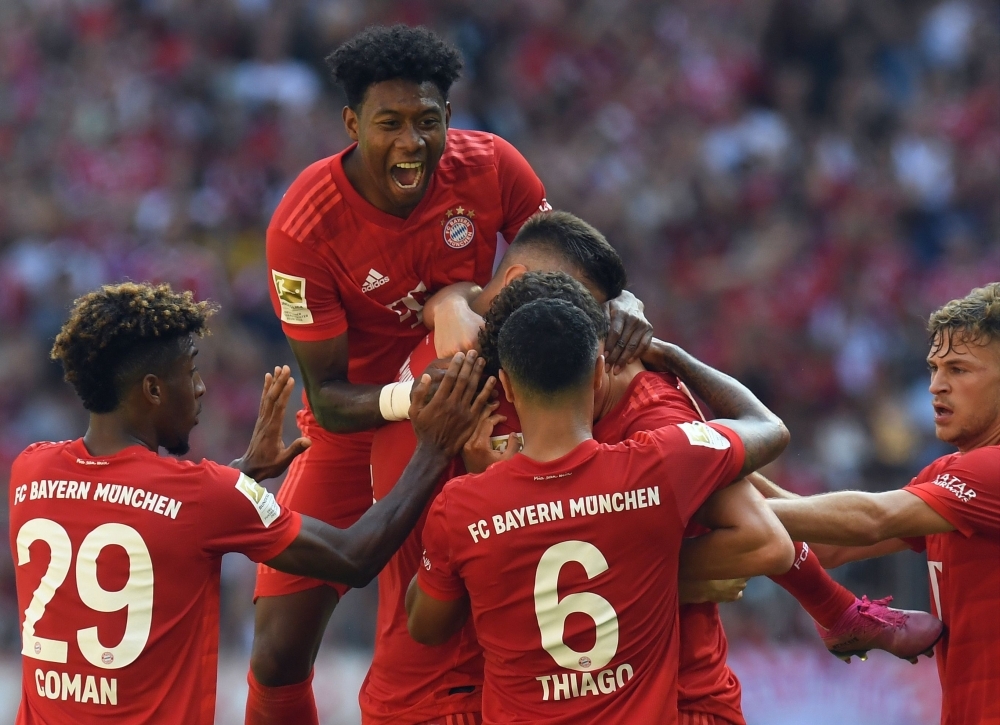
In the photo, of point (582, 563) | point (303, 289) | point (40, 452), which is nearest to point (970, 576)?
point (582, 563)

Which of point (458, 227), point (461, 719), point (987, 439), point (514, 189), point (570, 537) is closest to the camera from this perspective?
point (570, 537)

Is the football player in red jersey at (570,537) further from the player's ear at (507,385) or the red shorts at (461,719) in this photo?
the red shorts at (461,719)

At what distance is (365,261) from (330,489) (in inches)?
35.6

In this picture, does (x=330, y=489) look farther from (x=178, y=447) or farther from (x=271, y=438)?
(x=178, y=447)

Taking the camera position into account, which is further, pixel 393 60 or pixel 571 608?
pixel 393 60

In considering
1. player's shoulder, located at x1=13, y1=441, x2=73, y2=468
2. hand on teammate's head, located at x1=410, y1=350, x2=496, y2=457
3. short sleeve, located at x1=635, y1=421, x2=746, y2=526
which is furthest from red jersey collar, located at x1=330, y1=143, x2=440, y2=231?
short sleeve, located at x1=635, y1=421, x2=746, y2=526

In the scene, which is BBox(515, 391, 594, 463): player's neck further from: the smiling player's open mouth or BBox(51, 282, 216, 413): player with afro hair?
the smiling player's open mouth

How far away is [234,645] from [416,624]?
5.00 meters

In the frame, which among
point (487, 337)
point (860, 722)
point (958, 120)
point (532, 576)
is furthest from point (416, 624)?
→ point (958, 120)

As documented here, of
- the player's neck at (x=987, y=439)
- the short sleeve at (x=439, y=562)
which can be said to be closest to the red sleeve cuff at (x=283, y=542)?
the short sleeve at (x=439, y=562)

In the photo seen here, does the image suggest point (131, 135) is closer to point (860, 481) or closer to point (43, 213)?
point (43, 213)

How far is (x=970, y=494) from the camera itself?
163 inches

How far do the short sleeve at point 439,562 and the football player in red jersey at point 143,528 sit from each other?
314 mm

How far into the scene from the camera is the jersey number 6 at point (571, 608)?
3.57 m
